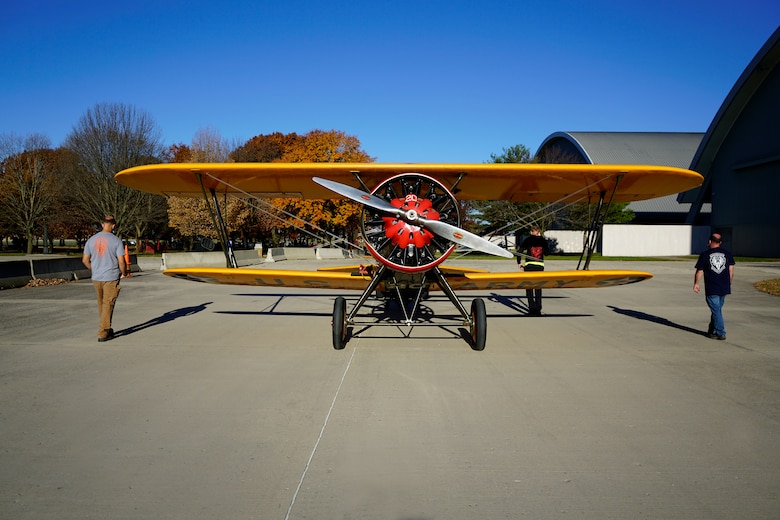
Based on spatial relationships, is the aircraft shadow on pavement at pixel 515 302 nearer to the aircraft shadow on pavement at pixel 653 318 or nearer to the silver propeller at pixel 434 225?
the aircraft shadow on pavement at pixel 653 318

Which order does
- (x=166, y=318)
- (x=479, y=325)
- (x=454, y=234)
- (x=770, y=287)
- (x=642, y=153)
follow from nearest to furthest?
1. (x=454, y=234)
2. (x=479, y=325)
3. (x=166, y=318)
4. (x=770, y=287)
5. (x=642, y=153)

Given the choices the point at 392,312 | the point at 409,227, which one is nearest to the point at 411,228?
the point at 409,227

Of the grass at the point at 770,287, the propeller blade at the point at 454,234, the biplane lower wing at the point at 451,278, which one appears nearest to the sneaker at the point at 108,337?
the biplane lower wing at the point at 451,278

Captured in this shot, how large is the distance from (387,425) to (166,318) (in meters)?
6.50

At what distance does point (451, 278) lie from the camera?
7008 millimetres

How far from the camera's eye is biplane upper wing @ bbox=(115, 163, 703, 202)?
6340 mm

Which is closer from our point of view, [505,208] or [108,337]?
[108,337]

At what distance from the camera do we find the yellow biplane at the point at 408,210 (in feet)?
19.2

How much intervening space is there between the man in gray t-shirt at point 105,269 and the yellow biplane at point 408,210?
85cm

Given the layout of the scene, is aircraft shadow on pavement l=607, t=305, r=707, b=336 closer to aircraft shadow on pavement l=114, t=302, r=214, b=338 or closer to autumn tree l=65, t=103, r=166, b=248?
aircraft shadow on pavement l=114, t=302, r=214, b=338

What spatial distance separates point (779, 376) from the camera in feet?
16.7

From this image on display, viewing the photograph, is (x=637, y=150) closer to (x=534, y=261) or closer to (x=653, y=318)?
(x=653, y=318)

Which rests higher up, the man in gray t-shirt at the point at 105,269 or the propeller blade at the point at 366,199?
the propeller blade at the point at 366,199

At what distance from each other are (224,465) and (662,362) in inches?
204
